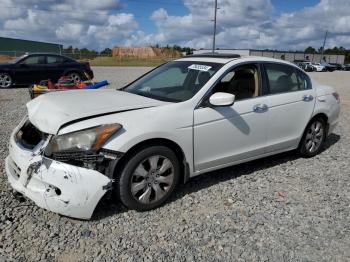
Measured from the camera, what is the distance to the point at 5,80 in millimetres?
13609

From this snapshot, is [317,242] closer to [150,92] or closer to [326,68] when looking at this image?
[150,92]

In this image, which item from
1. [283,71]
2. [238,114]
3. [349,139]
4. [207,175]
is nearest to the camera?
[238,114]

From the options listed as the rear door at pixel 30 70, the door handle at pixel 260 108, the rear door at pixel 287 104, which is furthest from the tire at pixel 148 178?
the rear door at pixel 30 70

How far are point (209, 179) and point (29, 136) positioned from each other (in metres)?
2.28

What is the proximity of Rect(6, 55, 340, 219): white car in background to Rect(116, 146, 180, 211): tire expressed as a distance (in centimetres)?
1

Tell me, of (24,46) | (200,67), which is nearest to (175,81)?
(200,67)

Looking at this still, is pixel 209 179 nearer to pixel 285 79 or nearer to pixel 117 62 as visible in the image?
pixel 285 79

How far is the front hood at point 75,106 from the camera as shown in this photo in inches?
139

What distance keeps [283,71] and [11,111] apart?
6.82 m

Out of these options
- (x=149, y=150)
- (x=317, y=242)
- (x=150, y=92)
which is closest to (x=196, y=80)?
(x=150, y=92)

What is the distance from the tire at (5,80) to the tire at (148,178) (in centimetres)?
1171

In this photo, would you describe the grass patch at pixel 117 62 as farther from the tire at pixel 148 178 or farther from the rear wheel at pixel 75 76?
the tire at pixel 148 178

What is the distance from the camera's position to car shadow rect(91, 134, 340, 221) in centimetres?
385

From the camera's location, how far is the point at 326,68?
47875 millimetres
